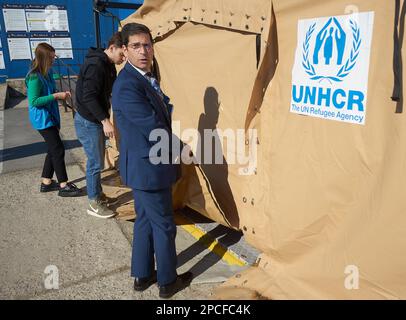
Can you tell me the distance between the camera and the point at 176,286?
9.48ft

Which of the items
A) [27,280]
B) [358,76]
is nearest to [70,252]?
[27,280]

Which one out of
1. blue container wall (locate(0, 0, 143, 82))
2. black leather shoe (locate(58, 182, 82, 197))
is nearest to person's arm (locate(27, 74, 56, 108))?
black leather shoe (locate(58, 182, 82, 197))

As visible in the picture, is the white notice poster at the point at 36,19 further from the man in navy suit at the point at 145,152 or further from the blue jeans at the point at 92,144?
the man in navy suit at the point at 145,152

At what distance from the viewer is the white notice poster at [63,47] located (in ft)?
A: 41.1

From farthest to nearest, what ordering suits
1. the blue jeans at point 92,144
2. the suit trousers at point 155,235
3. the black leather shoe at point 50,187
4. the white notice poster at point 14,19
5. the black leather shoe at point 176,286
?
the white notice poster at point 14,19, the black leather shoe at point 50,187, the blue jeans at point 92,144, the black leather shoe at point 176,286, the suit trousers at point 155,235

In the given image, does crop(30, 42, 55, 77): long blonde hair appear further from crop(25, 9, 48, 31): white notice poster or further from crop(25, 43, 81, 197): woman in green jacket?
crop(25, 9, 48, 31): white notice poster

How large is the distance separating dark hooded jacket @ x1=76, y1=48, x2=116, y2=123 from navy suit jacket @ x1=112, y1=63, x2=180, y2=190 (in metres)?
1.18

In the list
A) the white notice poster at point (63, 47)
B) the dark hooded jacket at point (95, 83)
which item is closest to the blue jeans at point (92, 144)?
the dark hooded jacket at point (95, 83)

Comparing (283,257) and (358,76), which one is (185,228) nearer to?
(283,257)

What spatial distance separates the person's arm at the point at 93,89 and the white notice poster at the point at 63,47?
10070mm

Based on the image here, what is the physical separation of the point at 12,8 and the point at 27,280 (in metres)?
11.4

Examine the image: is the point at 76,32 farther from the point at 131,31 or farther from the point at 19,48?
the point at 131,31

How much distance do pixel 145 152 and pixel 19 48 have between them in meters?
11.8

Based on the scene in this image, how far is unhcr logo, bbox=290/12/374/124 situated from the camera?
2113 millimetres
